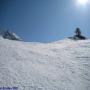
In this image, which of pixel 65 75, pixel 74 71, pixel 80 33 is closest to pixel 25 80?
pixel 65 75

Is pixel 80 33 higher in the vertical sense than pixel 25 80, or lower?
higher

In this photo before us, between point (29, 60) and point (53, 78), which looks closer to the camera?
point (53, 78)

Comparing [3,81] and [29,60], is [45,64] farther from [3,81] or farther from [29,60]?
[3,81]

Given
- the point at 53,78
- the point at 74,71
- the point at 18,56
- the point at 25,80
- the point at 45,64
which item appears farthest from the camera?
the point at 18,56

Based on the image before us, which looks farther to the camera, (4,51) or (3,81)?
(4,51)

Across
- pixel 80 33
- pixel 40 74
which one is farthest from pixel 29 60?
pixel 80 33

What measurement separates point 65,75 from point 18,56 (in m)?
5.31

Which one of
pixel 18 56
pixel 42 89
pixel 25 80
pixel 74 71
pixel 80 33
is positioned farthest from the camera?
pixel 80 33

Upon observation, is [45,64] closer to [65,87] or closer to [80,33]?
[65,87]

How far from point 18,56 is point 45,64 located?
2.88 metres

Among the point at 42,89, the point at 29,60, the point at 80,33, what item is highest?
the point at 80,33

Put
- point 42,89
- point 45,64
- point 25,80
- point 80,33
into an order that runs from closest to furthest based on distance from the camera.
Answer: point 42,89 → point 25,80 → point 45,64 → point 80,33

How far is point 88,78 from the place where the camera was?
1173cm

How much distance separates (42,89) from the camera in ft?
32.0
